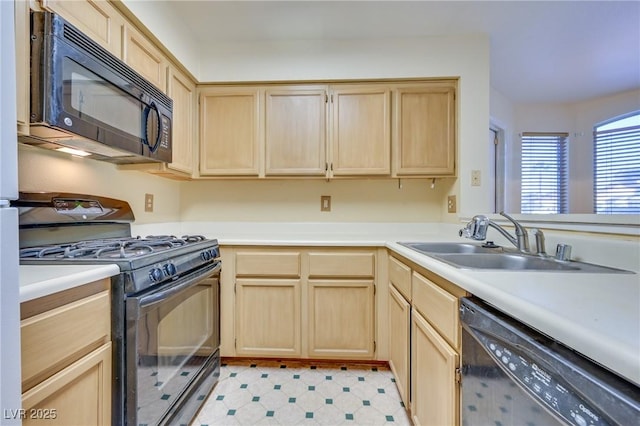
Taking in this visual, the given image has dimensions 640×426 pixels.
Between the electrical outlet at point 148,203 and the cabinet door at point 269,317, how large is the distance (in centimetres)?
84

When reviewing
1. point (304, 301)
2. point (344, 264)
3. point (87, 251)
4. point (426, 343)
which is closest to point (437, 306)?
point (426, 343)

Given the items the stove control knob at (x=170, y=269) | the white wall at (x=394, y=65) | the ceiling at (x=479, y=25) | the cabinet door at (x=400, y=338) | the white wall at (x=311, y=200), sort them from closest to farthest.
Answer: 1. the stove control knob at (x=170, y=269)
2. the cabinet door at (x=400, y=338)
3. the ceiling at (x=479, y=25)
4. the white wall at (x=394, y=65)
5. the white wall at (x=311, y=200)

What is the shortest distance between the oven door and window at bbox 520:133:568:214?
3.14 metres

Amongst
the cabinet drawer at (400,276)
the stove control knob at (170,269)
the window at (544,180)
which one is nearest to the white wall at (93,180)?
the stove control knob at (170,269)

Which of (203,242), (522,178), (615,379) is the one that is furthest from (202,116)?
(522,178)

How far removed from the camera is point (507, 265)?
124 cm

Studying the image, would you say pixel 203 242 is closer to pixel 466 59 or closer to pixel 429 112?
pixel 429 112

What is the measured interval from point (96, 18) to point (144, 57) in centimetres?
34

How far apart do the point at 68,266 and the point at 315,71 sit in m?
1.92

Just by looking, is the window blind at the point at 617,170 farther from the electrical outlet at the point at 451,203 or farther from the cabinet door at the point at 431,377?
the cabinet door at the point at 431,377

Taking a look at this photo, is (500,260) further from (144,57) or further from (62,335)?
(144,57)

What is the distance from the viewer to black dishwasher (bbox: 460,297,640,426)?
41 cm

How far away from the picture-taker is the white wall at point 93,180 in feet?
3.89

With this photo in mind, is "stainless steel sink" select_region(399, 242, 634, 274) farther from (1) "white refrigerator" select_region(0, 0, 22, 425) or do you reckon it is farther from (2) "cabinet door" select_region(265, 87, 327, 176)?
(1) "white refrigerator" select_region(0, 0, 22, 425)
